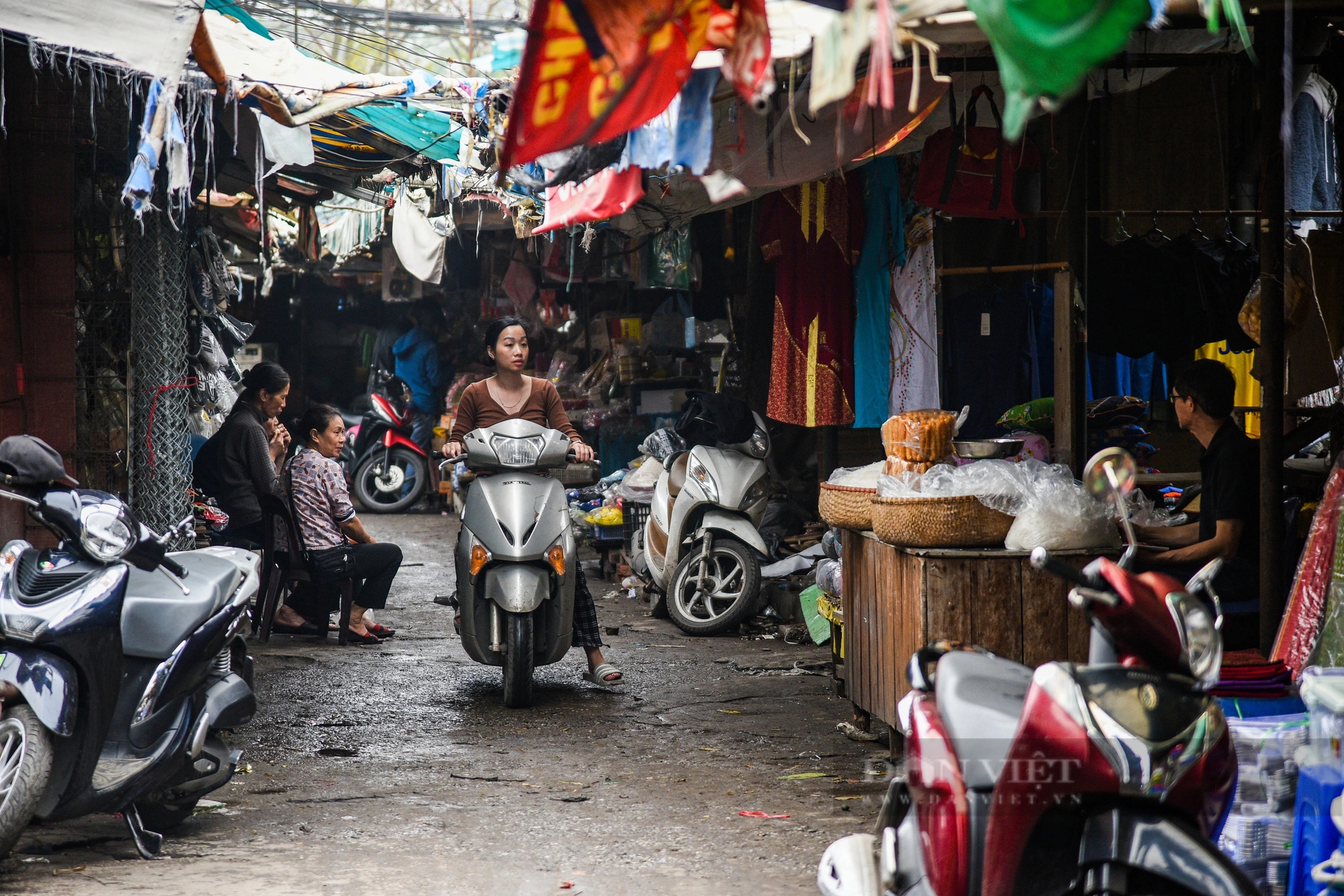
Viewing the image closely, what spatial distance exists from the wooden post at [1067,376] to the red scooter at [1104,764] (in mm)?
2775

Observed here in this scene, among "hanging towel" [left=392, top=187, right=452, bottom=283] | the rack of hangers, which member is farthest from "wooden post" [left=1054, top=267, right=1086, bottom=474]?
"hanging towel" [left=392, top=187, right=452, bottom=283]

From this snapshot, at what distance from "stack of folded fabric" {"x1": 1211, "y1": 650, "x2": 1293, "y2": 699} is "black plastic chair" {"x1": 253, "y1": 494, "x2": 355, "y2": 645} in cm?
568

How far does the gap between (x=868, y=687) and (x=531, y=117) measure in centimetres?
291

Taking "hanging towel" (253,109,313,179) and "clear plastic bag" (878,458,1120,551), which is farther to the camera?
"hanging towel" (253,109,313,179)

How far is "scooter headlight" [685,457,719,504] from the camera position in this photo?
833 cm

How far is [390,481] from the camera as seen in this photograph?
50.2 ft

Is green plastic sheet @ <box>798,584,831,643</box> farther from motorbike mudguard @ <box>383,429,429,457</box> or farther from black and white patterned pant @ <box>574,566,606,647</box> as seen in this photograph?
motorbike mudguard @ <box>383,429,429,457</box>

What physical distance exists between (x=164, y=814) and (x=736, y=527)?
4540 mm

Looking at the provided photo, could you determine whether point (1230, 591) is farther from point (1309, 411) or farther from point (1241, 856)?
point (1241, 856)

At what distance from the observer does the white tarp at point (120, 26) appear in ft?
15.0

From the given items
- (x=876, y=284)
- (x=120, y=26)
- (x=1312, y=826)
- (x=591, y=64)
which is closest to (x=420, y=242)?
(x=876, y=284)

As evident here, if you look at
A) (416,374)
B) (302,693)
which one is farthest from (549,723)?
(416,374)

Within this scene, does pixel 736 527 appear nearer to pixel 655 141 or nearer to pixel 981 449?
pixel 981 449

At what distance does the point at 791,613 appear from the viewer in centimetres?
836
